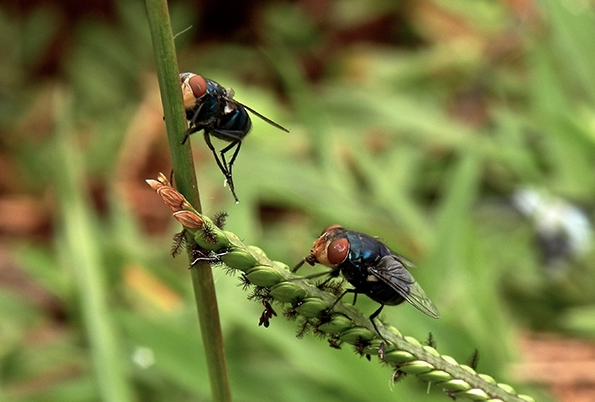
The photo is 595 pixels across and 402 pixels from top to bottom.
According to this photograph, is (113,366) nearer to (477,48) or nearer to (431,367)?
(431,367)

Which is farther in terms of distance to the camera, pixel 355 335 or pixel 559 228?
pixel 559 228

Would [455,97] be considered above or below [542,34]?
below

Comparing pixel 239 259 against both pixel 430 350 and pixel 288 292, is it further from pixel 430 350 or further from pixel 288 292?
pixel 430 350

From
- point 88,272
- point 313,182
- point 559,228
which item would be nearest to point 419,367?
point 88,272

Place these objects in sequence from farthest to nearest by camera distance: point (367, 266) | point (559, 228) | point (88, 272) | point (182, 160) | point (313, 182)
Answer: point (313, 182)
point (559, 228)
point (88, 272)
point (367, 266)
point (182, 160)

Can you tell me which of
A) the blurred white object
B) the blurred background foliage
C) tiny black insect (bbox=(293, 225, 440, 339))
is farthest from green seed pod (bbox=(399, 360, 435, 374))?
the blurred white object

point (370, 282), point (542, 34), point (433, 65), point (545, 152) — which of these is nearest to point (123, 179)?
point (433, 65)

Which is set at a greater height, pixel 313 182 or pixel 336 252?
pixel 313 182
